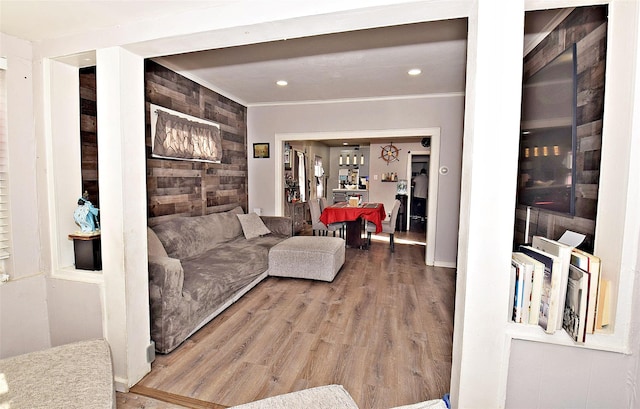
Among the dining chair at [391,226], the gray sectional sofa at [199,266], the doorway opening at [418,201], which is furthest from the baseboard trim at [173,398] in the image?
the doorway opening at [418,201]

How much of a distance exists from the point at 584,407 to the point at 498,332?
0.43 metres

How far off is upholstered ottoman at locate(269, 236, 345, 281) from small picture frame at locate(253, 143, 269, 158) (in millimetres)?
1927

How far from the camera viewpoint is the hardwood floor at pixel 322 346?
6.33 feet

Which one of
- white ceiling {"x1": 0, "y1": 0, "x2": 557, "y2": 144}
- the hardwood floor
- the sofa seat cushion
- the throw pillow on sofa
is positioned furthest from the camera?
the throw pillow on sofa

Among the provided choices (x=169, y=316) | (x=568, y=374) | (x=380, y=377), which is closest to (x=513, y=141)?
(x=568, y=374)

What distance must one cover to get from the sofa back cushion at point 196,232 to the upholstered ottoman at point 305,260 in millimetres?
723

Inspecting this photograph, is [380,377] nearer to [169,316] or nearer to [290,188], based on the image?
[169,316]

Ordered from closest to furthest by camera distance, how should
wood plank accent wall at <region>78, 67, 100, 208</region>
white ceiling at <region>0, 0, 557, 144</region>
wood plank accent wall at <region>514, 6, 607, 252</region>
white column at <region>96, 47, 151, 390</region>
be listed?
wood plank accent wall at <region>514, 6, 607, 252</region>
white ceiling at <region>0, 0, 557, 144</region>
white column at <region>96, 47, 151, 390</region>
wood plank accent wall at <region>78, 67, 100, 208</region>

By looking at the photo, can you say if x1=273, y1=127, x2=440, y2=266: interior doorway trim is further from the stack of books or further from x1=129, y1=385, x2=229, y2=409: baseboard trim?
x1=129, y1=385, x2=229, y2=409: baseboard trim

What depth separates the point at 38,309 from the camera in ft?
6.93

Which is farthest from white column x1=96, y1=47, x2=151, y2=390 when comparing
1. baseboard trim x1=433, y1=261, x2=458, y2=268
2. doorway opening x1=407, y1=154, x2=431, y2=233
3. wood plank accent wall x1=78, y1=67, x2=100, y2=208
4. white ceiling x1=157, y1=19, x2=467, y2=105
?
doorway opening x1=407, y1=154, x2=431, y2=233

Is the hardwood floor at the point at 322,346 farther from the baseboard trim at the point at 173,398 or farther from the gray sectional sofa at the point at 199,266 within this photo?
the gray sectional sofa at the point at 199,266

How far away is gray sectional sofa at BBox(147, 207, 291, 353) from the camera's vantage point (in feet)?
7.45

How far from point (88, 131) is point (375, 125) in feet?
11.9
